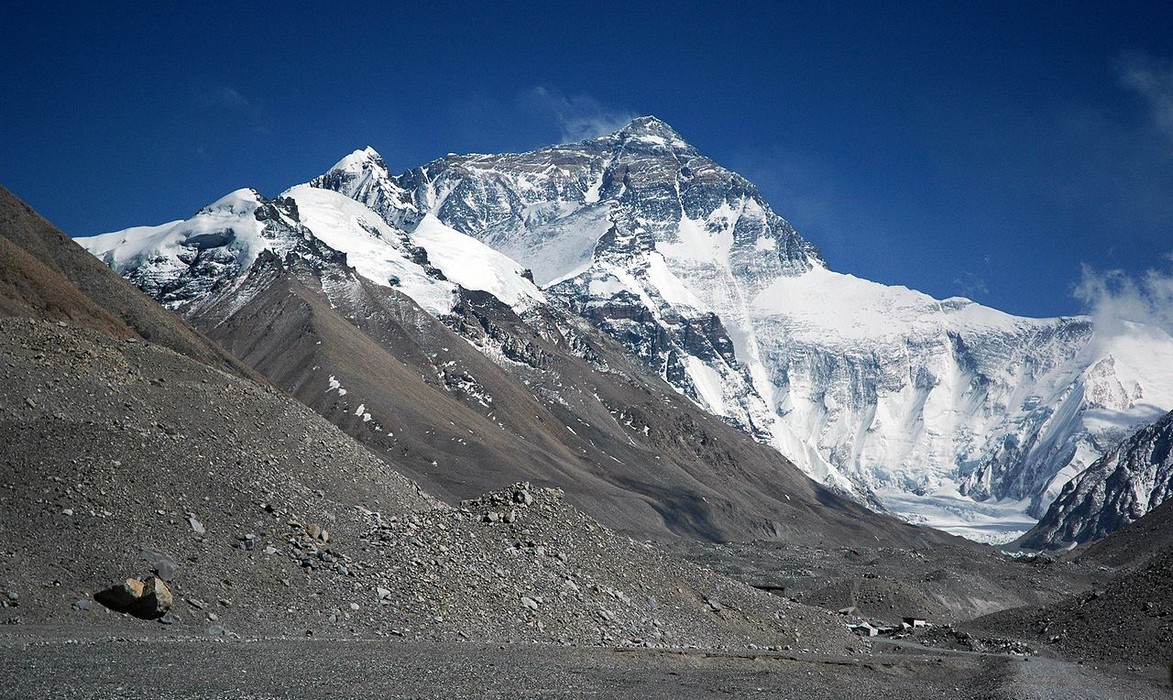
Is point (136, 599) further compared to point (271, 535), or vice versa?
point (271, 535)

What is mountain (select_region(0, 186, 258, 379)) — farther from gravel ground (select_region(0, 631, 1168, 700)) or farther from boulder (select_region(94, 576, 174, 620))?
gravel ground (select_region(0, 631, 1168, 700))

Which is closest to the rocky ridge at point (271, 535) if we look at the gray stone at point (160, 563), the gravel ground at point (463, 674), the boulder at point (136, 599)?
the gray stone at point (160, 563)

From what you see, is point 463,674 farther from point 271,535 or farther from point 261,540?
point 271,535

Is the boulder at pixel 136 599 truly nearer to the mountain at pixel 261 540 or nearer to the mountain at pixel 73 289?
the mountain at pixel 261 540

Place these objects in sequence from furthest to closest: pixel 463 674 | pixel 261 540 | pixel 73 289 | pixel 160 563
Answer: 1. pixel 73 289
2. pixel 261 540
3. pixel 160 563
4. pixel 463 674

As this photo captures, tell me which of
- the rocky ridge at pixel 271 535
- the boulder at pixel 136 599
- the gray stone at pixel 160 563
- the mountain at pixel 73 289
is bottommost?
the boulder at pixel 136 599

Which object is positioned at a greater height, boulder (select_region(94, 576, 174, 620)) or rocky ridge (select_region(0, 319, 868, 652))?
rocky ridge (select_region(0, 319, 868, 652))

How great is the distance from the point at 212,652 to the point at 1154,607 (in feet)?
148

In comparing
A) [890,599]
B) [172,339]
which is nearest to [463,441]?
[172,339]

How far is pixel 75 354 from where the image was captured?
4956cm

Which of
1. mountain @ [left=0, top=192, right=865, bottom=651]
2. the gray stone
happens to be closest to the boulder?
mountain @ [left=0, top=192, right=865, bottom=651]

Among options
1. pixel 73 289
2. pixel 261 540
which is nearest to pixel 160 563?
pixel 261 540

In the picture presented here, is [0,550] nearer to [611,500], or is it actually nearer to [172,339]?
[172,339]

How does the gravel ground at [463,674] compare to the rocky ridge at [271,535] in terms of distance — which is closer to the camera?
the gravel ground at [463,674]
